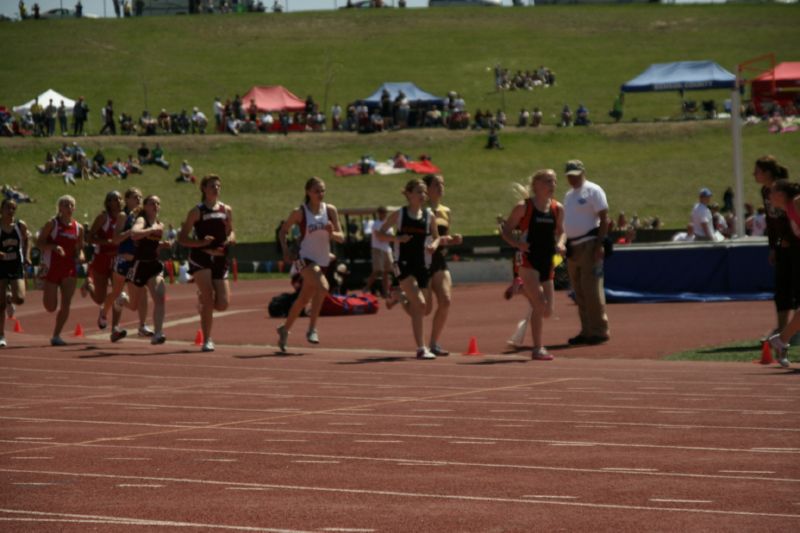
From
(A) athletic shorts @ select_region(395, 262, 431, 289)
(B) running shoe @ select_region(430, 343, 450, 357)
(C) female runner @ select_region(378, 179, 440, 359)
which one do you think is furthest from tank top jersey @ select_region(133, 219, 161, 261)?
(B) running shoe @ select_region(430, 343, 450, 357)

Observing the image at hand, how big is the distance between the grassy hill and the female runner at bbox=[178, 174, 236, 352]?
1357 inches

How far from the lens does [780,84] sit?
57.8 m

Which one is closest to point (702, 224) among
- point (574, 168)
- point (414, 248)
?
point (574, 168)

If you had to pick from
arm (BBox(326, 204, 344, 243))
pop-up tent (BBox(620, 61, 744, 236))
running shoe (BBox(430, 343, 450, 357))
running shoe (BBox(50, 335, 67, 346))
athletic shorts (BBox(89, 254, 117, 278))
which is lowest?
running shoe (BBox(50, 335, 67, 346))

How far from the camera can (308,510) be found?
6645 mm

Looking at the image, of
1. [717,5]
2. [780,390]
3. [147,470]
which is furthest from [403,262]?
[717,5]

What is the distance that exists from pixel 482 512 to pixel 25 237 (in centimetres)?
1376

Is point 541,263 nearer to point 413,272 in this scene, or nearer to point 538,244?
point 538,244

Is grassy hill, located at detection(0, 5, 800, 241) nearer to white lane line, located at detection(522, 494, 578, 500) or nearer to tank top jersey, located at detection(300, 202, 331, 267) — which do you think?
tank top jersey, located at detection(300, 202, 331, 267)

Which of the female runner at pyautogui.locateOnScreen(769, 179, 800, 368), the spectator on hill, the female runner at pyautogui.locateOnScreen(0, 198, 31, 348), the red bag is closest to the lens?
the female runner at pyautogui.locateOnScreen(769, 179, 800, 368)

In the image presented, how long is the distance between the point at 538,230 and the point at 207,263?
414 centimetres

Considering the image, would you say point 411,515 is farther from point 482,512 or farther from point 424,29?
point 424,29

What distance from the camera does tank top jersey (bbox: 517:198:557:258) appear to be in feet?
50.8

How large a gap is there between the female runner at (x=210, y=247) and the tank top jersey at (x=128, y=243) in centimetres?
149
